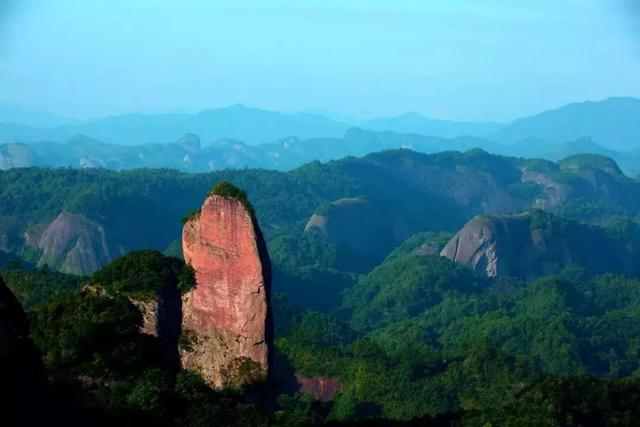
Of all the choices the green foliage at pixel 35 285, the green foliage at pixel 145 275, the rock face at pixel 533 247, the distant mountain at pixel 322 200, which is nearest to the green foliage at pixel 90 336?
the green foliage at pixel 145 275

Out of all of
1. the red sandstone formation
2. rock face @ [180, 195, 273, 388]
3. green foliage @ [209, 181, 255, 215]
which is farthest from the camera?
the red sandstone formation

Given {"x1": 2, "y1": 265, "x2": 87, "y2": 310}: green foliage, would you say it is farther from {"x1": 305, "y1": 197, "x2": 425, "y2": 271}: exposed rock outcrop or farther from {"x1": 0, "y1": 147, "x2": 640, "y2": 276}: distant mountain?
{"x1": 305, "y1": 197, "x2": 425, "y2": 271}: exposed rock outcrop

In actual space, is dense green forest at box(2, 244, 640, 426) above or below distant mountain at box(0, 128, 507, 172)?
below

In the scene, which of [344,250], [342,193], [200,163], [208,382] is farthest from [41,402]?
[200,163]

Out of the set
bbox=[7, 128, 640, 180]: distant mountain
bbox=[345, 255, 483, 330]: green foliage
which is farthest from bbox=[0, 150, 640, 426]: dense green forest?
bbox=[7, 128, 640, 180]: distant mountain

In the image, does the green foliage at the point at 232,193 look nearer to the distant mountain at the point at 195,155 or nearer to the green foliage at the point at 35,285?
the green foliage at the point at 35,285

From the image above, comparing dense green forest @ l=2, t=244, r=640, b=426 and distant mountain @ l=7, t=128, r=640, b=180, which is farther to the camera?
distant mountain @ l=7, t=128, r=640, b=180
